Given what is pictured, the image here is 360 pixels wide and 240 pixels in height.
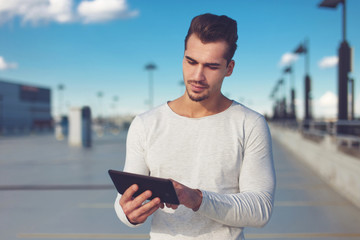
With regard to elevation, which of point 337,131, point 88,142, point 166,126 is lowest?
point 88,142

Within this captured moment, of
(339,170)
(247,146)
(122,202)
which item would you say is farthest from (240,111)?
(339,170)

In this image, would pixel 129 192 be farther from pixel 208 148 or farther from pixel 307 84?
pixel 307 84

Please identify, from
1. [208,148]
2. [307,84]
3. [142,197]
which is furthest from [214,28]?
[307,84]

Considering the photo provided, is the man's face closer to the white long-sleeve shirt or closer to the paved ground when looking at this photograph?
the white long-sleeve shirt

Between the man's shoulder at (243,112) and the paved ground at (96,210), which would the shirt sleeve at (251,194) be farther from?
the paved ground at (96,210)

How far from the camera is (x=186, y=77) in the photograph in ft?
5.41

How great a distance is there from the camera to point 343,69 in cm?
1016

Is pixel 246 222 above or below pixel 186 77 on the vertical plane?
below

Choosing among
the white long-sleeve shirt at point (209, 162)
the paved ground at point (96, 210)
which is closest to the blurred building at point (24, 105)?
the paved ground at point (96, 210)

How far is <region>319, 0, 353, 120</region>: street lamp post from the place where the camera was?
33.0ft

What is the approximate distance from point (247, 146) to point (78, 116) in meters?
21.7

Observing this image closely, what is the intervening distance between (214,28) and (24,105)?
7750 centimetres

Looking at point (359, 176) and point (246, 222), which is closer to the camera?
point (246, 222)

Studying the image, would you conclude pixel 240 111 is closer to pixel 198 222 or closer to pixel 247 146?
pixel 247 146
